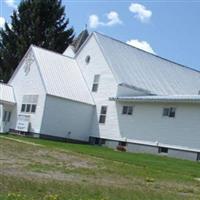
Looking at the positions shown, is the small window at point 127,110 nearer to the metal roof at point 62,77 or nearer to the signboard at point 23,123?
the metal roof at point 62,77

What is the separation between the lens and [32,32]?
59062 mm

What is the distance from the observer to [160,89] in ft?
119

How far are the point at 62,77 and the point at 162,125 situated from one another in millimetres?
9931

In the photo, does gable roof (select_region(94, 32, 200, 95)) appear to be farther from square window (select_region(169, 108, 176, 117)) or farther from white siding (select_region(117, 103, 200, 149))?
square window (select_region(169, 108, 176, 117))

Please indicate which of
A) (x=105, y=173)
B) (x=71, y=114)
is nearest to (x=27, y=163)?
(x=105, y=173)

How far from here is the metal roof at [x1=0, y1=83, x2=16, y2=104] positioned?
38.9 m

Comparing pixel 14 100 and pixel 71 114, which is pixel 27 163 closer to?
pixel 71 114

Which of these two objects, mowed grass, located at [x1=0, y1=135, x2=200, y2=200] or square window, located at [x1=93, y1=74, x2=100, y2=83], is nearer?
mowed grass, located at [x1=0, y1=135, x2=200, y2=200]

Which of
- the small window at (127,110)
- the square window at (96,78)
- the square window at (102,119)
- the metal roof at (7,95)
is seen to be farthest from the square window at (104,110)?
the metal roof at (7,95)

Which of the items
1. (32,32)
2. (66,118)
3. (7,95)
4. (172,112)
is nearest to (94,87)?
(66,118)

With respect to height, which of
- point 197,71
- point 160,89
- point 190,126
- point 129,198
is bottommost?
point 129,198

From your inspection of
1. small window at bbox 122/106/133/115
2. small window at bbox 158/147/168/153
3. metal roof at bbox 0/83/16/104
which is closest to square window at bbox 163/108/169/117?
small window at bbox 158/147/168/153

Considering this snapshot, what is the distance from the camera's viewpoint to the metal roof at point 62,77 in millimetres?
35438

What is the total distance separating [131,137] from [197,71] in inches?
588
